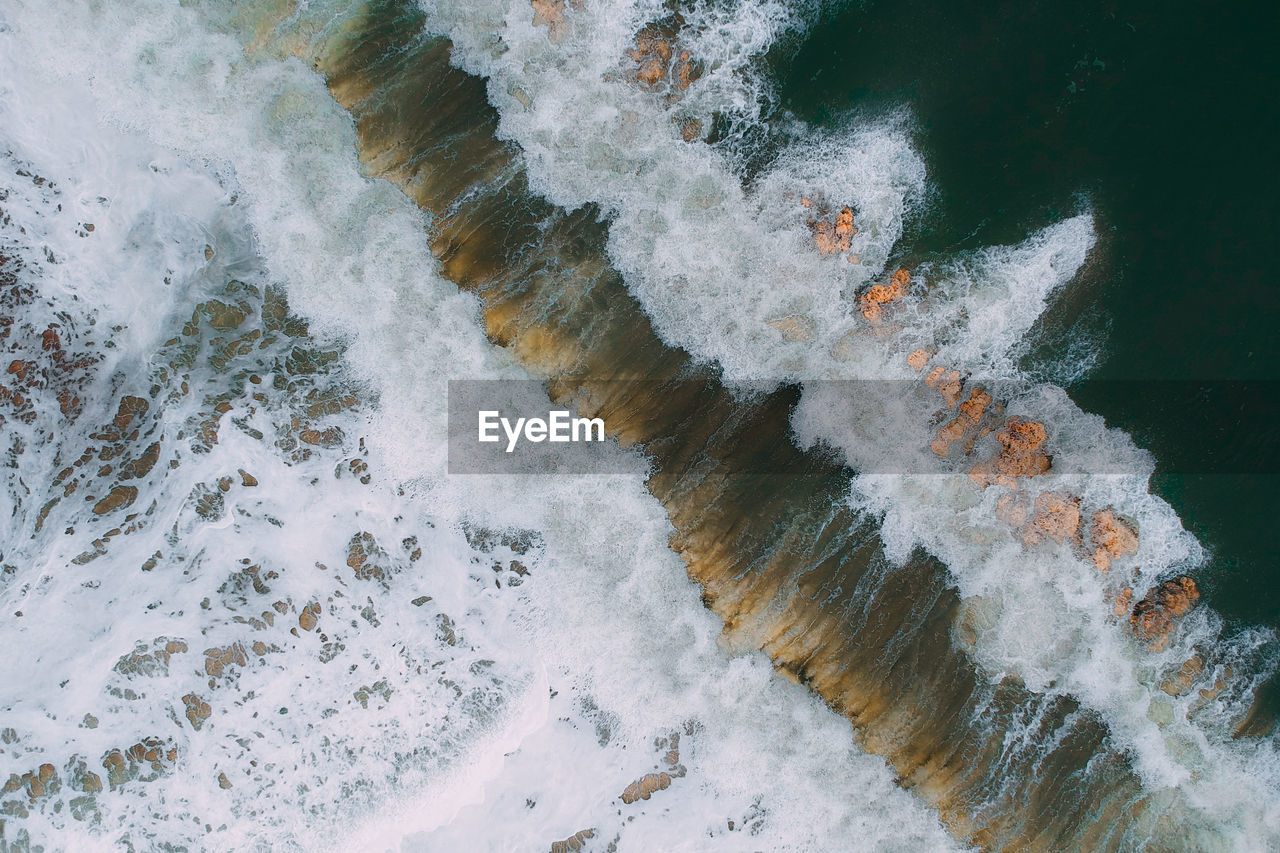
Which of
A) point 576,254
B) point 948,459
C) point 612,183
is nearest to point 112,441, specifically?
point 576,254

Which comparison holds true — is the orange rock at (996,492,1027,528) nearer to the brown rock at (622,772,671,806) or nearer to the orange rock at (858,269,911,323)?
the orange rock at (858,269,911,323)

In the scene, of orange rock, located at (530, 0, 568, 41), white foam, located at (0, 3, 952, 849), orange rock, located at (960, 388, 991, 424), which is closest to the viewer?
white foam, located at (0, 3, 952, 849)

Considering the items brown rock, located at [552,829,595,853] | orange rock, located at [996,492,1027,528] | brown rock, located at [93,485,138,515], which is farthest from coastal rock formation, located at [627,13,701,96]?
brown rock, located at [552,829,595,853]

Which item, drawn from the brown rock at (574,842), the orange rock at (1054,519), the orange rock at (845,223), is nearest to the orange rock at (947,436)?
the orange rock at (1054,519)

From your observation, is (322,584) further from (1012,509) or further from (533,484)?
(1012,509)

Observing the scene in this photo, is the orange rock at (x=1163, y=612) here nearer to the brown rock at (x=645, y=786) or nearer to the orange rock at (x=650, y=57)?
the brown rock at (x=645, y=786)

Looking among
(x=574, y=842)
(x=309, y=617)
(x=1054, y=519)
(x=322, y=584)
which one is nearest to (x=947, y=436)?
(x=1054, y=519)

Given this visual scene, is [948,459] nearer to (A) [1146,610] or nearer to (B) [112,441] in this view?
(A) [1146,610]

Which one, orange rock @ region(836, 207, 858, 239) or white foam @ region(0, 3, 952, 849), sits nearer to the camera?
white foam @ region(0, 3, 952, 849)
